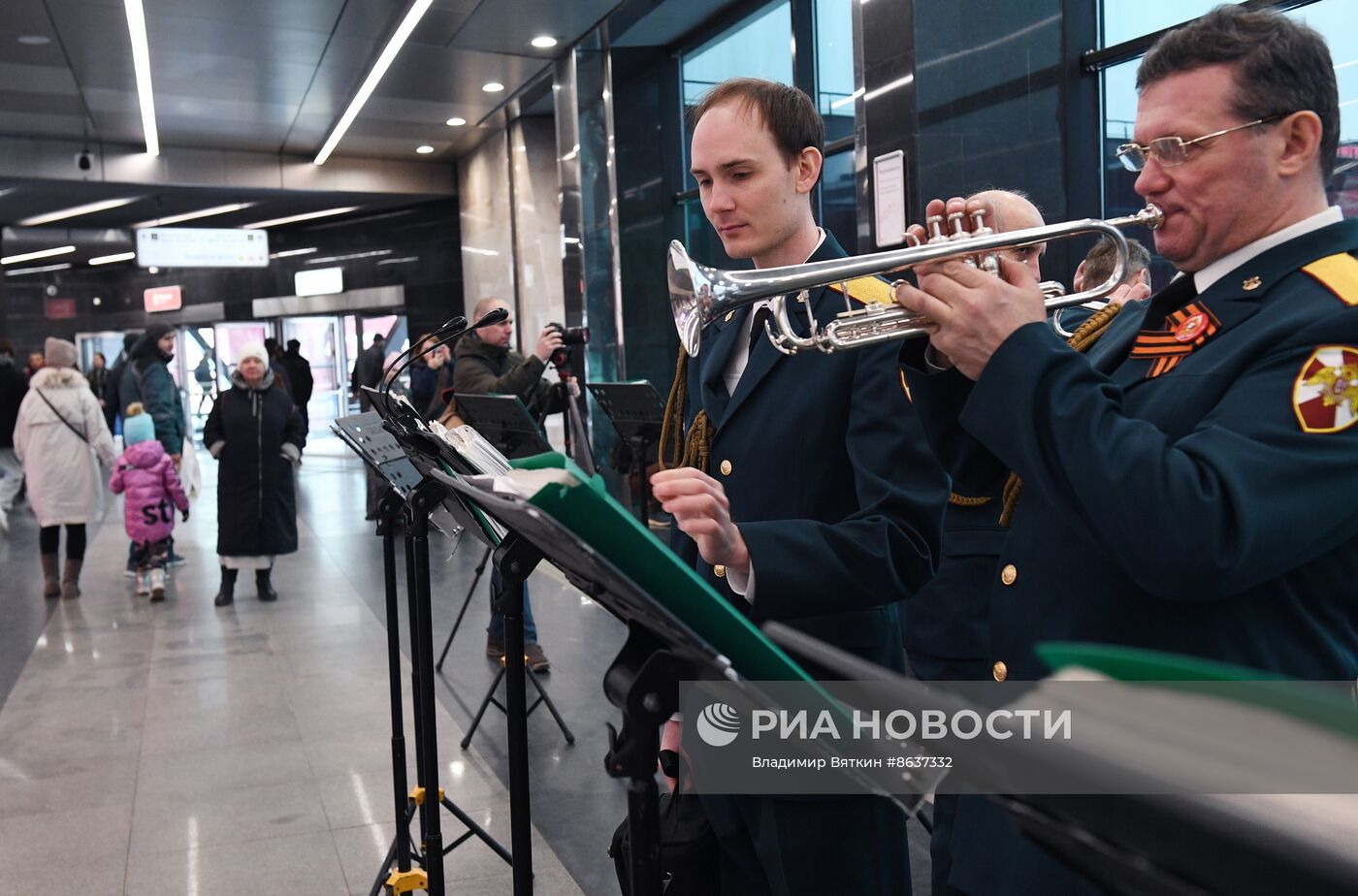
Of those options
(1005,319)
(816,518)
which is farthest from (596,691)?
(1005,319)

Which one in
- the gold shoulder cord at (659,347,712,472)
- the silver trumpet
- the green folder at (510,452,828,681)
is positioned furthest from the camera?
the gold shoulder cord at (659,347,712,472)

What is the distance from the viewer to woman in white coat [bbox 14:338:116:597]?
268 inches

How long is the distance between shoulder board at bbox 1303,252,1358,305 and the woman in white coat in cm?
717

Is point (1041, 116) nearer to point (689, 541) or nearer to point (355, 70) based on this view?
point (689, 541)

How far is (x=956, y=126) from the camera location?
4840 millimetres

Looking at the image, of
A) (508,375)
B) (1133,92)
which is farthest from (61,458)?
(1133,92)

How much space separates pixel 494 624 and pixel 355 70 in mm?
6511

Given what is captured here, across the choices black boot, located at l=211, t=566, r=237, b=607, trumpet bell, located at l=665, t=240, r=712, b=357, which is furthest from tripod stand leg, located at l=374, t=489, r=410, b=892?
black boot, located at l=211, t=566, r=237, b=607

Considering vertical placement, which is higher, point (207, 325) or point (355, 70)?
point (355, 70)

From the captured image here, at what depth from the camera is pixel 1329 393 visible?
98cm

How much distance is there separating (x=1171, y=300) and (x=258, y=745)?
13.0ft

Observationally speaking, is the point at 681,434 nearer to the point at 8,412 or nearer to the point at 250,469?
the point at 250,469

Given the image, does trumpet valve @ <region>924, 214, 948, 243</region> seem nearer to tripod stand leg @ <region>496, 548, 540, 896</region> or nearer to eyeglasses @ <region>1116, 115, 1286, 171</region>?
eyeglasses @ <region>1116, 115, 1286, 171</region>

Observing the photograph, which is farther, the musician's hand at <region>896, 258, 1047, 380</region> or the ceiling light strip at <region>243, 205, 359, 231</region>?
the ceiling light strip at <region>243, 205, 359, 231</region>
